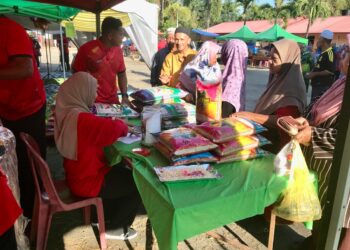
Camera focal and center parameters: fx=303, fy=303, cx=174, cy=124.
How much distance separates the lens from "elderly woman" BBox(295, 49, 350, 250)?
1.68 metres

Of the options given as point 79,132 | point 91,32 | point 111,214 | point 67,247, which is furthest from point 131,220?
point 91,32

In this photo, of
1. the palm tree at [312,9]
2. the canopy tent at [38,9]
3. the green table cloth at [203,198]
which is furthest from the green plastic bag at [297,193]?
the palm tree at [312,9]

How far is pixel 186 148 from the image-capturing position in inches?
62.7

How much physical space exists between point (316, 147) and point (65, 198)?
164cm

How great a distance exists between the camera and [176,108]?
2.39m

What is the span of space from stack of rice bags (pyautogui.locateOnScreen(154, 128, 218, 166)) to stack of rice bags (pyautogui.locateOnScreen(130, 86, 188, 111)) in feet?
3.59

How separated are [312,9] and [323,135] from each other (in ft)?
84.5

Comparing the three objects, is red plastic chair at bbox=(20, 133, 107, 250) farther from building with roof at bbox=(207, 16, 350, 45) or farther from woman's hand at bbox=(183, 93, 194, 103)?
building with roof at bbox=(207, 16, 350, 45)

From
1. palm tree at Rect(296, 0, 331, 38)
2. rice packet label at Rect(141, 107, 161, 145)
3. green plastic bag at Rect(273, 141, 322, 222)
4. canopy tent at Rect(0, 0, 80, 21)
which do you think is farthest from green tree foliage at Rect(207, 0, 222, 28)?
green plastic bag at Rect(273, 141, 322, 222)

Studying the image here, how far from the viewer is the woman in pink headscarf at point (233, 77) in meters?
2.87

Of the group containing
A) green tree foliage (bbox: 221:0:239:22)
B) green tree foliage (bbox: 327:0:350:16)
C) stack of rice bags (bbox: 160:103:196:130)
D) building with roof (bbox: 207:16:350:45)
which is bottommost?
stack of rice bags (bbox: 160:103:196:130)

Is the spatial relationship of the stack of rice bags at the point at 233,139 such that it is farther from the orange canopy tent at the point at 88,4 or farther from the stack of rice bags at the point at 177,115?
the orange canopy tent at the point at 88,4

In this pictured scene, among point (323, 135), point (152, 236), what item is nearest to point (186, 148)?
point (323, 135)

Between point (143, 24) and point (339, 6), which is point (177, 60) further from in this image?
point (339, 6)
